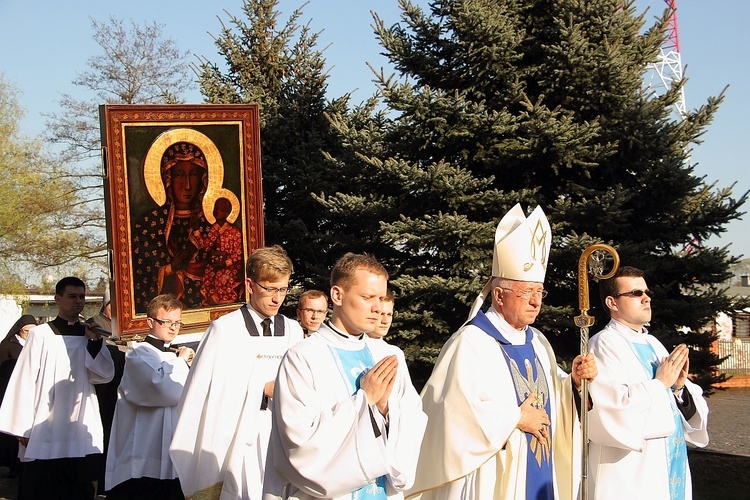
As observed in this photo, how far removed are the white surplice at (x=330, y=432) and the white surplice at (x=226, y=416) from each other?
1.19 meters

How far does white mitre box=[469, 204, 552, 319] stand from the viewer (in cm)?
575

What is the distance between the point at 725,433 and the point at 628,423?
12.8 meters

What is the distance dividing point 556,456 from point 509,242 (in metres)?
1.47

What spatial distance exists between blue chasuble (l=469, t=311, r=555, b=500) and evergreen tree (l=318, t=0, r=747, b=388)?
654 cm

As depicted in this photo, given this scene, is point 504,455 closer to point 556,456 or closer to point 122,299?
point 556,456

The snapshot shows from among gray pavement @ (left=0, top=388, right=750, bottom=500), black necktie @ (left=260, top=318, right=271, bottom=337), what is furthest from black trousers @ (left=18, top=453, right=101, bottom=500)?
black necktie @ (left=260, top=318, right=271, bottom=337)

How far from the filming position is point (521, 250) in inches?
228

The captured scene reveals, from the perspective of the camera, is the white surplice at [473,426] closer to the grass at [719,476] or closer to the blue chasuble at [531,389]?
the blue chasuble at [531,389]

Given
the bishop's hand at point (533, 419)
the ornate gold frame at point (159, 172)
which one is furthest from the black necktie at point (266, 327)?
the ornate gold frame at point (159, 172)

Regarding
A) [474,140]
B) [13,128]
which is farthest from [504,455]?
[13,128]

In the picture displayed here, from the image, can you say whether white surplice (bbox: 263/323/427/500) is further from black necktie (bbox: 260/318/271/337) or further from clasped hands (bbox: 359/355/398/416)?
black necktie (bbox: 260/318/271/337)

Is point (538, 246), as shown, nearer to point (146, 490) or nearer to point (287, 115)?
point (146, 490)

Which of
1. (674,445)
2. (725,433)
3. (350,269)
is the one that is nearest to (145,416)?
(350,269)

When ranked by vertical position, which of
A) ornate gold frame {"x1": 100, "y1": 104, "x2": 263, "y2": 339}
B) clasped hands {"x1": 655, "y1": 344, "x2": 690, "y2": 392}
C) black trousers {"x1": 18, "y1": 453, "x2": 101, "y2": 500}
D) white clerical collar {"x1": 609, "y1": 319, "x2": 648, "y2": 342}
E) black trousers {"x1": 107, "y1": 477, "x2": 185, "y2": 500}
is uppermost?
ornate gold frame {"x1": 100, "y1": 104, "x2": 263, "y2": 339}
